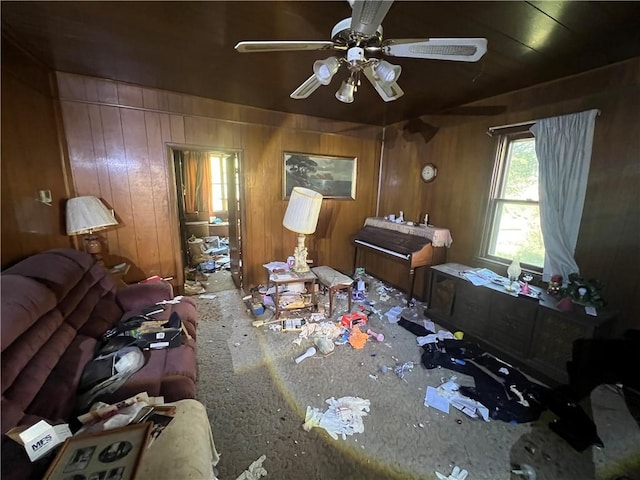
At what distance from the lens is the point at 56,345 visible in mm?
1290

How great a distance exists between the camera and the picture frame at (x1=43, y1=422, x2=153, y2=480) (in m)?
0.84

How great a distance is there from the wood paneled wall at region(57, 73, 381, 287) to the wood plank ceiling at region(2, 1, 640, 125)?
0.86ft

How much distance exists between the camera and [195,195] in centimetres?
555

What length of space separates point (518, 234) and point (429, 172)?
1.27 meters

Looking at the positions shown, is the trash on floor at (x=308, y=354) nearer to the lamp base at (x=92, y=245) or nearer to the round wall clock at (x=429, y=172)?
the lamp base at (x=92, y=245)

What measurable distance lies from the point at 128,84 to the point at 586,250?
4.51 m

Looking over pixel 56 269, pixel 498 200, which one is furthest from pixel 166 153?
pixel 498 200

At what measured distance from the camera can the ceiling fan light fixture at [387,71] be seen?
1.44m

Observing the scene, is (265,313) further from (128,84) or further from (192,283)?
(128,84)

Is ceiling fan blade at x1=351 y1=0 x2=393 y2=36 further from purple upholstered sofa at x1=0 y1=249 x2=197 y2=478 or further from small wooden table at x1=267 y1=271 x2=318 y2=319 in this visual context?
small wooden table at x1=267 y1=271 x2=318 y2=319

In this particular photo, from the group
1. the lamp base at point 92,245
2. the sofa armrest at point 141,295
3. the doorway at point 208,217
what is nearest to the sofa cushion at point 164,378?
the sofa armrest at point 141,295

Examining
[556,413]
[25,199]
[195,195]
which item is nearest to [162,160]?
[25,199]

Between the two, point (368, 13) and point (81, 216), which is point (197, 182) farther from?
point (368, 13)

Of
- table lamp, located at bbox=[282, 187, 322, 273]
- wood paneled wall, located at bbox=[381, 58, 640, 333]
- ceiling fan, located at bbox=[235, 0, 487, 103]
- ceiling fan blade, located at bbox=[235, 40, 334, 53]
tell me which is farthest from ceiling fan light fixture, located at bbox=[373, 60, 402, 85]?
wood paneled wall, located at bbox=[381, 58, 640, 333]
